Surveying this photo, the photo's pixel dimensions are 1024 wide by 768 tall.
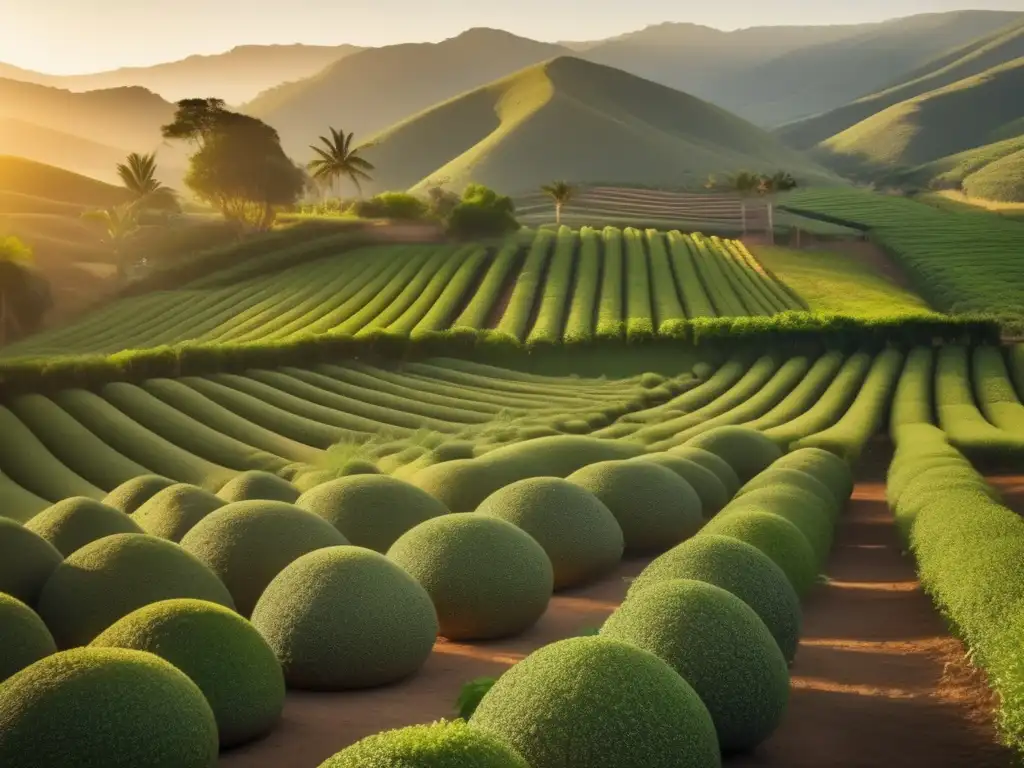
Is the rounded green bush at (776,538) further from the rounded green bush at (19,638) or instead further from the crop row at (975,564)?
the rounded green bush at (19,638)

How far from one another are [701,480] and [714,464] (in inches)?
78.1

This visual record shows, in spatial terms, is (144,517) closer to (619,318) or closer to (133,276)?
(619,318)

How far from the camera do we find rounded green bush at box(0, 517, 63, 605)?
45.9 ft

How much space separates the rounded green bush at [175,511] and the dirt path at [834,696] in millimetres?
5345

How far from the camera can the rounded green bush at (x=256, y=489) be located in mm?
19766

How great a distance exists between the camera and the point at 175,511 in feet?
59.5

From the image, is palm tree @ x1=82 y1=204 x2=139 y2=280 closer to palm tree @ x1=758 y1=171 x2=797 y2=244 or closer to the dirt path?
palm tree @ x1=758 y1=171 x2=797 y2=244

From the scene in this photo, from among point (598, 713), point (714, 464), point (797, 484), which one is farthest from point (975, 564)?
point (714, 464)

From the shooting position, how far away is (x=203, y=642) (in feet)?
35.9

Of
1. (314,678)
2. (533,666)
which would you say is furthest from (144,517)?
(533,666)

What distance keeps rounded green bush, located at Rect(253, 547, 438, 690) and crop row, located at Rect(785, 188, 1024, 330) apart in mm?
51099

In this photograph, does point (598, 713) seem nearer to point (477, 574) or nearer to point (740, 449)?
point (477, 574)

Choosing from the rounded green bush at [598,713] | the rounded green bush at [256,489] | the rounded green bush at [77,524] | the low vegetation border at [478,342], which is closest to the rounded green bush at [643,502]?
the rounded green bush at [256,489]

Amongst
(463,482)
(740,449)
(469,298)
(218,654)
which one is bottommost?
(740,449)
